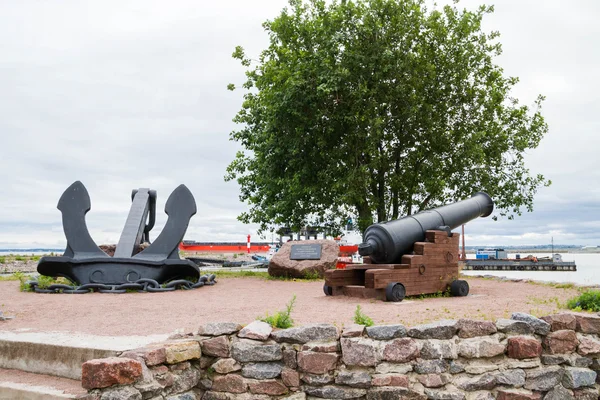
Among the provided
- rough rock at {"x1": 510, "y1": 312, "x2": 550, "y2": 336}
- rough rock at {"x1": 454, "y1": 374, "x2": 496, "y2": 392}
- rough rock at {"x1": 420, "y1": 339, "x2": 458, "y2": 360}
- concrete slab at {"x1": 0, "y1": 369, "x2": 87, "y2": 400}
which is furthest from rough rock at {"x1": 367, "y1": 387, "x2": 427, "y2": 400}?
concrete slab at {"x1": 0, "y1": 369, "x2": 87, "y2": 400}

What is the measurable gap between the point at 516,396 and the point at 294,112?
11.4m

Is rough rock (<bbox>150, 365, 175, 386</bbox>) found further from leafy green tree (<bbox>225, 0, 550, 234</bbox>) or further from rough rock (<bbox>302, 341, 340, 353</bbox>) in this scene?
leafy green tree (<bbox>225, 0, 550, 234</bbox>)

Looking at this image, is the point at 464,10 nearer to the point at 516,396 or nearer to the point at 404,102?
the point at 404,102

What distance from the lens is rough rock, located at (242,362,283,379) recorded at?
17.3 feet

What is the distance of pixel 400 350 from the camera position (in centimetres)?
531

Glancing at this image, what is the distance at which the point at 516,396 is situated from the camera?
557cm

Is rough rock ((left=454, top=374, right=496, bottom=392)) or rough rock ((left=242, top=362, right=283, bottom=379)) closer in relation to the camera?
rough rock ((left=242, top=362, right=283, bottom=379))

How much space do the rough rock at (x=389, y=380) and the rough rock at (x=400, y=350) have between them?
0.15 m

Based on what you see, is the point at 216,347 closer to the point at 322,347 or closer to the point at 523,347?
the point at 322,347

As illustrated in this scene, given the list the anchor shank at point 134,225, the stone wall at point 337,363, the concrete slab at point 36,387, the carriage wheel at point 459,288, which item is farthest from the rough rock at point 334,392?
the anchor shank at point 134,225

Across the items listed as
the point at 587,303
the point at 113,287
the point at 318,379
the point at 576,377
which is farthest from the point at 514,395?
the point at 113,287

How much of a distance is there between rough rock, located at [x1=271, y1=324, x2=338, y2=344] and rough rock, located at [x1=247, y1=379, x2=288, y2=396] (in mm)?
406

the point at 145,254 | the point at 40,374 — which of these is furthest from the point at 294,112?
the point at 40,374

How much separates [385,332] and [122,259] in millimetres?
6564
